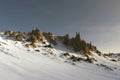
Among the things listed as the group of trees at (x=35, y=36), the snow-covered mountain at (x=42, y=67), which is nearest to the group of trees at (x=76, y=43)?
the snow-covered mountain at (x=42, y=67)

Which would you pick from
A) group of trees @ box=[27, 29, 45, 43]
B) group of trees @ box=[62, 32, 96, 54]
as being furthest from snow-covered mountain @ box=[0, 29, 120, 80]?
group of trees @ box=[62, 32, 96, 54]

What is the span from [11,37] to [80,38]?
3208cm

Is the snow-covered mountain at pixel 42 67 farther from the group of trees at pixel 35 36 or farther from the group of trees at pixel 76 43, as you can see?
the group of trees at pixel 76 43

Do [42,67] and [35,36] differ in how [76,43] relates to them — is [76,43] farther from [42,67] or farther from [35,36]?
[42,67]

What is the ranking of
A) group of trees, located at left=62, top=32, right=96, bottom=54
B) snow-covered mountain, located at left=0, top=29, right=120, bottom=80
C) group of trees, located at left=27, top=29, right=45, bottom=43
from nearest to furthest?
snow-covered mountain, located at left=0, top=29, right=120, bottom=80, group of trees, located at left=27, top=29, right=45, bottom=43, group of trees, located at left=62, top=32, right=96, bottom=54

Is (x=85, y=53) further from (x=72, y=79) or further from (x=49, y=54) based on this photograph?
(x=72, y=79)

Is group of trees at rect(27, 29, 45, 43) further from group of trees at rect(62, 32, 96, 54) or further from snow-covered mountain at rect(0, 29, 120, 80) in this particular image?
group of trees at rect(62, 32, 96, 54)

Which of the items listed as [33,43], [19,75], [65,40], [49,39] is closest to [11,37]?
[33,43]

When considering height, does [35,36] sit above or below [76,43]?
above

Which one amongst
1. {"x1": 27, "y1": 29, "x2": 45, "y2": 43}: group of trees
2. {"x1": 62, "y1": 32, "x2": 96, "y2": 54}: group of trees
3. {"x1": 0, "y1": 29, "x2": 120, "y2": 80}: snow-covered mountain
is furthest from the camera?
{"x1": 62, "y1": 32, "x2": 96, "y2": 54}: group of trees

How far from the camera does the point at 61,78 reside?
27.3 metres

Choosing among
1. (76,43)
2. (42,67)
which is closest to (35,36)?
(76,43)

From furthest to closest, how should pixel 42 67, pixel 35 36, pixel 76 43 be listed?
pixel 76 43 → pixel 35 36 → pixel 42 67

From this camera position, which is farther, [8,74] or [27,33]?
[27,33]
